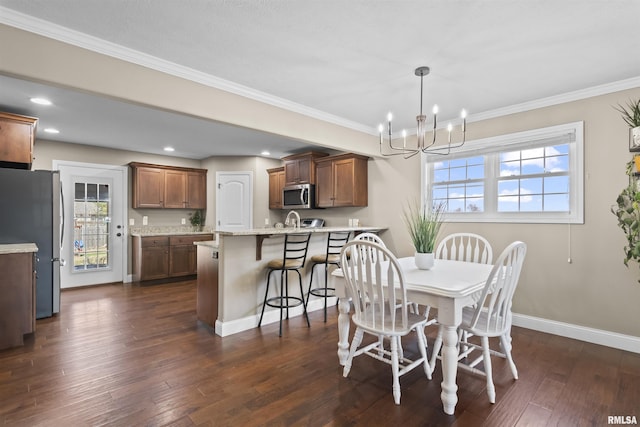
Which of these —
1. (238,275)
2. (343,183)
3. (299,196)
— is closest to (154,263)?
(299,196)

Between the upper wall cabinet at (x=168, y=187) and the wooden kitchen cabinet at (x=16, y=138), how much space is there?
2.10 m

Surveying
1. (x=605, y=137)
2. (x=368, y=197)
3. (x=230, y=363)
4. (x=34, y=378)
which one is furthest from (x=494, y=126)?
(x=34, y=378)

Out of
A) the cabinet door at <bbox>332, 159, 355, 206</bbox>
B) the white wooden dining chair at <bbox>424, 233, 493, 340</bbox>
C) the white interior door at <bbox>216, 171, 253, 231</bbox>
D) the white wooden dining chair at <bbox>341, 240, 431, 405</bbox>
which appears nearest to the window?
the white wooden dining chair at <bbox>424, 233, 493, 340</bbox>

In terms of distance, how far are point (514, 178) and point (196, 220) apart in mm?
5621

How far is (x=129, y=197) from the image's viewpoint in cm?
580

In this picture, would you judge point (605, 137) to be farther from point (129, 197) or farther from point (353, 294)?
point (129, 197)

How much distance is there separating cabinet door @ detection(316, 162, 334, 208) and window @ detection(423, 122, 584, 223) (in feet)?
4.82

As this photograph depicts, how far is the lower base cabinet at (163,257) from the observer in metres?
5.47

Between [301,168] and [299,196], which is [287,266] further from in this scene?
[301,168]

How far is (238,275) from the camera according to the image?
3.36 m

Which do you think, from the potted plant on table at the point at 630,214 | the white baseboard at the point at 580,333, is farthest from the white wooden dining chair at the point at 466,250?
the potted plant on table at the point at 630,214

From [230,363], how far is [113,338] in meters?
1.40

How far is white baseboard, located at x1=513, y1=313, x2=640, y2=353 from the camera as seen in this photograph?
2.86 m

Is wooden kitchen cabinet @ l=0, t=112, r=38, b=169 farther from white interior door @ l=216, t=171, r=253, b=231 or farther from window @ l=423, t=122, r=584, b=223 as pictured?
window @ l=423, t=122, r=584, b=223
